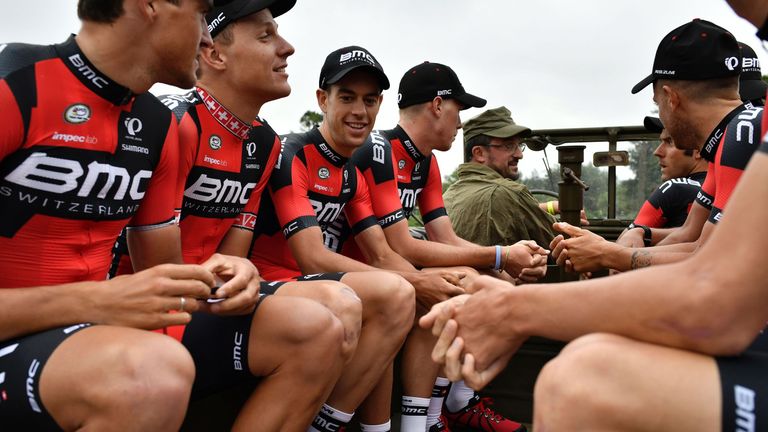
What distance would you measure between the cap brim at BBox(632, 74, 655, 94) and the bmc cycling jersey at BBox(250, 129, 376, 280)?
1.68 metres

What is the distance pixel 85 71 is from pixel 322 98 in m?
2.04

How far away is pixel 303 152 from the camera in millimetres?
3562

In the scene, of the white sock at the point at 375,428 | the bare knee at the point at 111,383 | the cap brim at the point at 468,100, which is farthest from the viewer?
the cap brim at the point at 468,100

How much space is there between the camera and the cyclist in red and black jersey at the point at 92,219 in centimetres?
163

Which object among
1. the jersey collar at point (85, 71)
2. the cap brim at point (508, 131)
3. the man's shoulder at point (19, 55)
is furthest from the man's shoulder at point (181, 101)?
the cap brim at point (508, 131)

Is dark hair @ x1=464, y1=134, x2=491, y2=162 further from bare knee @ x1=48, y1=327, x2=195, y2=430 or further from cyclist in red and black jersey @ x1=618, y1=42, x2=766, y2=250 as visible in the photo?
bare knee @ x1=48, y1=327, x2=195, y2=430

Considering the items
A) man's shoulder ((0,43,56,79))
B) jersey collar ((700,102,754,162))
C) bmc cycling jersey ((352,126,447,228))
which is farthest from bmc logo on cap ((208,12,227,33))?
jersey collar ((700,102,754,162))

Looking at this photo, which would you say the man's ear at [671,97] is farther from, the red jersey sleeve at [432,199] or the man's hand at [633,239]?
the red jersey sleeve at [432,199]

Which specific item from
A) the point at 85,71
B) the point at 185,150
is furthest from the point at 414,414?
the point at 85,71

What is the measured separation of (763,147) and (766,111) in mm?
455

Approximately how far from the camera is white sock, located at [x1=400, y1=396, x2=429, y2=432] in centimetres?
325

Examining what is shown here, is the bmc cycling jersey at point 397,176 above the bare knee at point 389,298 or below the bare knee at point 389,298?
above

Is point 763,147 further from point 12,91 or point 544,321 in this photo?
point 12,91

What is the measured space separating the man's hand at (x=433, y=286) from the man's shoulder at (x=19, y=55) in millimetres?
1977
